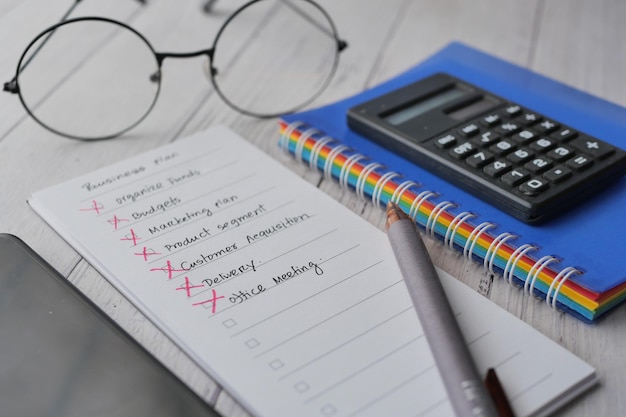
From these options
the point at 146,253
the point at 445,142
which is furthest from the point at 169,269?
the point at 445,142

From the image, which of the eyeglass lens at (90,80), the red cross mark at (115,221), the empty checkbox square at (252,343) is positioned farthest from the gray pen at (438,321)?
the eyeglass lens at (90,80)

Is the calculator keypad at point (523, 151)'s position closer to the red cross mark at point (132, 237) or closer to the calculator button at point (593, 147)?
the calculator button at point (593, 147)

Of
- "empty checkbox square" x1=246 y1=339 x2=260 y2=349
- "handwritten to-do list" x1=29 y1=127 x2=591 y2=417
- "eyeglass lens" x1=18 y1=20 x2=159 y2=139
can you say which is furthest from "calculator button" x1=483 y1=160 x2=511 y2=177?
"eyeglass lens" x1=18 y1=20 x2=159 y2=139

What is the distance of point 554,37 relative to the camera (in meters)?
0.94

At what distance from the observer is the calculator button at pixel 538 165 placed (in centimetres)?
58

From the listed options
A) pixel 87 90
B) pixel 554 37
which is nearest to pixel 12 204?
pixel 87 90

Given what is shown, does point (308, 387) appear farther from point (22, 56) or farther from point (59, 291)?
point (22, 56)

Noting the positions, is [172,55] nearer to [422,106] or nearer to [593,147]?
[422,106]

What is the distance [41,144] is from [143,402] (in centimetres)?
38

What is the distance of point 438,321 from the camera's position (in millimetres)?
460

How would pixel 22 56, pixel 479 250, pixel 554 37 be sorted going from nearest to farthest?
pixel 479 250 < pixel 22 56 < pixel 554 37

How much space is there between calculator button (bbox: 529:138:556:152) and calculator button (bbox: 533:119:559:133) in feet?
0.06

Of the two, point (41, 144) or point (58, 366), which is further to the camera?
point (41, 144)

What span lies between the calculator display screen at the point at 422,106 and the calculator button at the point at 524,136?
10 centimetres
